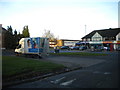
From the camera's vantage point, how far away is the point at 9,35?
46.1 metres

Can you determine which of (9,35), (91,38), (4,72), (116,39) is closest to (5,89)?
(4,72)

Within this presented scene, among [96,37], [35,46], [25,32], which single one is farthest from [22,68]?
[96,37]

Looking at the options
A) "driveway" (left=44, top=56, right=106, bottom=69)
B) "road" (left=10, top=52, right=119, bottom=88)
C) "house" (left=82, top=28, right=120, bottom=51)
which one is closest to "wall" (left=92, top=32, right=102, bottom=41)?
"house" (left=82, top=28, right=120, bottom=51)

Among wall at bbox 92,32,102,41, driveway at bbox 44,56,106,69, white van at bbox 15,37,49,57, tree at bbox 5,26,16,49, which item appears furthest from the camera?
wall at bbox 92,32,102,41

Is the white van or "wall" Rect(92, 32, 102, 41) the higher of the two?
"wall" Rect(92, 32, 102, 41)

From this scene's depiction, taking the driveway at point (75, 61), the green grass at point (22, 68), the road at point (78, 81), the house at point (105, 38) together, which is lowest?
the driveway at point (75, 61)

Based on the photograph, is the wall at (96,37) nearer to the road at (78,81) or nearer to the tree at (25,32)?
the tree at (25,32)

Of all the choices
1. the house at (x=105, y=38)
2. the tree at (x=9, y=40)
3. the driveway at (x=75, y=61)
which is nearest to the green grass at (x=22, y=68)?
the driveway at (x=75, y=61)

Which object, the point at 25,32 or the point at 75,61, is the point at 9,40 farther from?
the point at 75,61

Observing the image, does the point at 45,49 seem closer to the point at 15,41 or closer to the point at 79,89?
the point at 79,89

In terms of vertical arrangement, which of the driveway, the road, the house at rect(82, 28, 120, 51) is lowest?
the driveway

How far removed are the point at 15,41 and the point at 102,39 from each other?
3957 cm

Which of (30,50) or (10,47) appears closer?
(30,50)

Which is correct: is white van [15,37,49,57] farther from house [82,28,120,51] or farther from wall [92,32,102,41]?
wall [92,32,102,41]
